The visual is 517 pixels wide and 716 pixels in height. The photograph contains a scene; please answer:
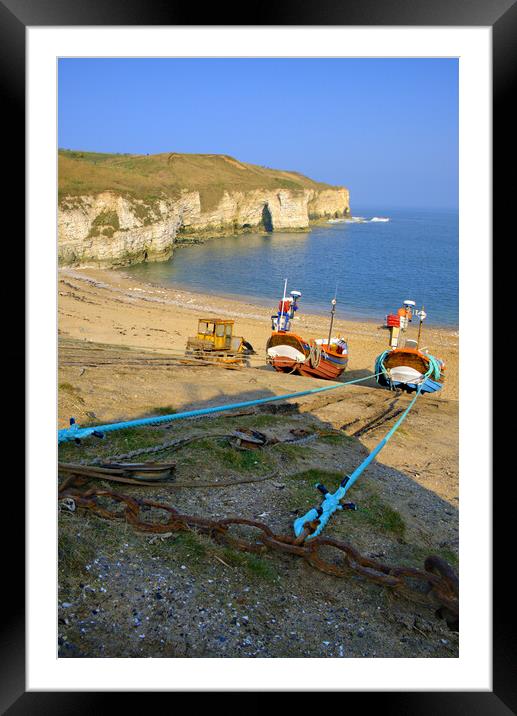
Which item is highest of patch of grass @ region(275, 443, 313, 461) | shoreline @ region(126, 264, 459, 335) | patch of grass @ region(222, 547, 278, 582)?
shoreline @ region(126, 264, 459, 335)

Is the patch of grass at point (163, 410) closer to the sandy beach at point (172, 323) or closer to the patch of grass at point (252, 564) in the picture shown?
the patch of grass at point (252, 564)

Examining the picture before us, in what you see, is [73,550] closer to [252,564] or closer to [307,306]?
[252,564]

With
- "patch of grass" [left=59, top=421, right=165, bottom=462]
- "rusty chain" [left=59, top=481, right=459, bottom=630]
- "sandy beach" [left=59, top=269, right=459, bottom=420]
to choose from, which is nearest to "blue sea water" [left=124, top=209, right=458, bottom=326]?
"sandy beach" [left=59, top=269, right=459, bottom=420]

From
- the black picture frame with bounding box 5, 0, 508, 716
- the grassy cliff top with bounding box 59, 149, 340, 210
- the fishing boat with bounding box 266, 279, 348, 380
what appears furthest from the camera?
the grassy cliff top with bounding box 59, 149, 340, 210

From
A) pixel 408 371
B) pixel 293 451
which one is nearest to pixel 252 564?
pixel 293 451

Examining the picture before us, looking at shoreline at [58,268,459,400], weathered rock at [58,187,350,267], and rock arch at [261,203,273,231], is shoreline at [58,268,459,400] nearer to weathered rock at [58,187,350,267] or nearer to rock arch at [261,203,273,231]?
weathered rock at [58,187,350,267]

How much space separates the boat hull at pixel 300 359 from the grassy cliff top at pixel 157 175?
1199 inches

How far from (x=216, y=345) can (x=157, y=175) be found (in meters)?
62.7

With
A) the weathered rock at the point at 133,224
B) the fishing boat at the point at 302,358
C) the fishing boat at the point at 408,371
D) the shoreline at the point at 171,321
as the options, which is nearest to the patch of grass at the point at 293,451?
the fishing boat at the point at 408,371

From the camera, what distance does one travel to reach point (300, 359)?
17.0 metres

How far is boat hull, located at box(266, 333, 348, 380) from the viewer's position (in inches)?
662

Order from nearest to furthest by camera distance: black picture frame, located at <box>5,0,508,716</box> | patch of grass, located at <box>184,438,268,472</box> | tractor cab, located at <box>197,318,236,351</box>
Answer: black picture frame, located at <box>5,0,508,716</box>
patch of grass, located at <box>184,438,268,472</box>
tractor cab, located at <box>197,318,236,351</box>

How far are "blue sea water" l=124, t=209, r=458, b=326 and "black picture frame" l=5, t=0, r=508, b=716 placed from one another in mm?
30243
